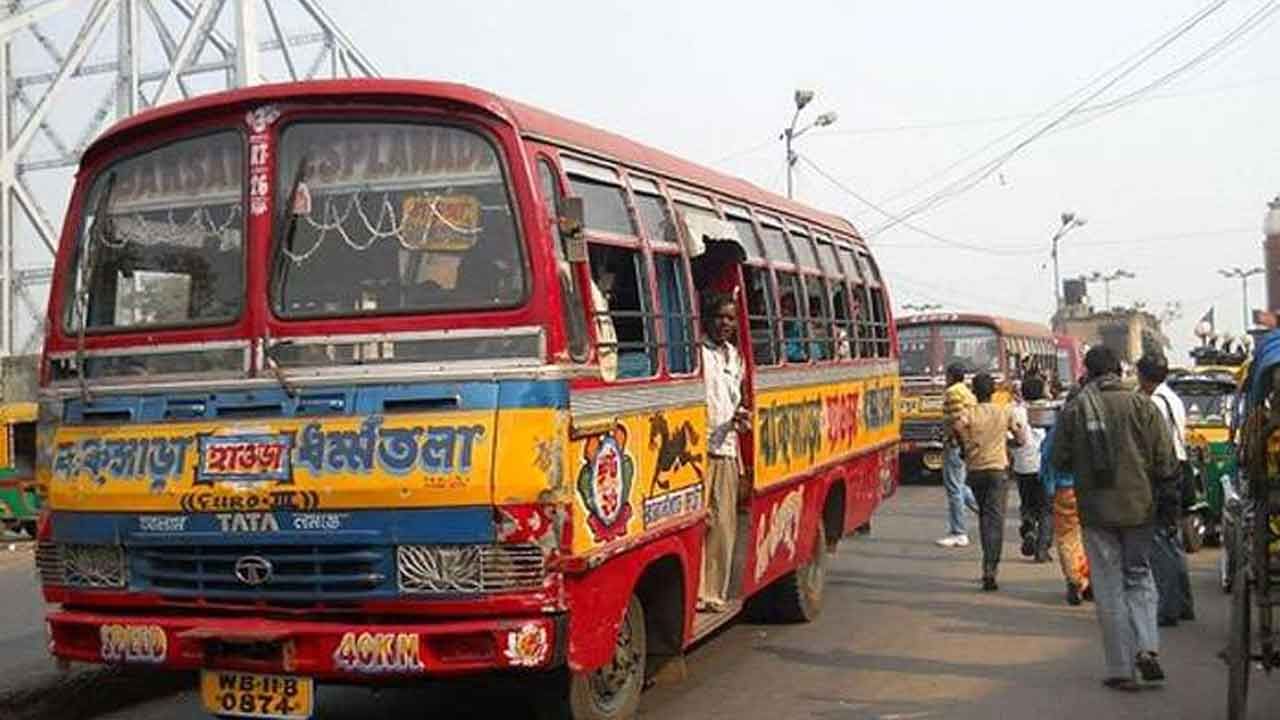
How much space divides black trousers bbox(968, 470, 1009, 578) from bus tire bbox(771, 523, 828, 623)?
1736mm

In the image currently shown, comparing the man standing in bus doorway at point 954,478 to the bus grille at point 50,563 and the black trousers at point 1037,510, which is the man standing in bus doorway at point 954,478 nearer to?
the black trousers at point 1037,510

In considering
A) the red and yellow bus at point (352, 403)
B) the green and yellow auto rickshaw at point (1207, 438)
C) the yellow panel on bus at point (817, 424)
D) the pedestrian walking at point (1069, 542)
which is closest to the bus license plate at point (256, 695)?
the red and yellow bus at point (352, 403)

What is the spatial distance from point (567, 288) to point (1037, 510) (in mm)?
7953

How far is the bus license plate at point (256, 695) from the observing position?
15.9 feet

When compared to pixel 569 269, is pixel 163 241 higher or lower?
higher

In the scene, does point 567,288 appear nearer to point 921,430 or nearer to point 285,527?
point 285,527

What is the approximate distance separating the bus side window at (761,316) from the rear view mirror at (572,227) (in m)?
2.53

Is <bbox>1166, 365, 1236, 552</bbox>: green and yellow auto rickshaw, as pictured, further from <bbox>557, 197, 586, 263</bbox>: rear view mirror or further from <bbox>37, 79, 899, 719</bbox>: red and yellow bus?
<bbox>557, 197, 586, 263</bbox>: rear view mirror

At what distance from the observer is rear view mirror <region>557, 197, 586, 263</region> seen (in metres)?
5.03

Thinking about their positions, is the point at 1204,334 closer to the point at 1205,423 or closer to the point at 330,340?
the point at 1205,423

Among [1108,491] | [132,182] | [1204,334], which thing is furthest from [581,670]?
[1204,334]

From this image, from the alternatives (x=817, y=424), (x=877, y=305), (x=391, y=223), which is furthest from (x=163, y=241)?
(x=877, y=305)

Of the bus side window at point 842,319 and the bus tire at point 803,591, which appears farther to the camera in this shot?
the bus side window at point 842,319

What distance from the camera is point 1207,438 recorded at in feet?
40.8
